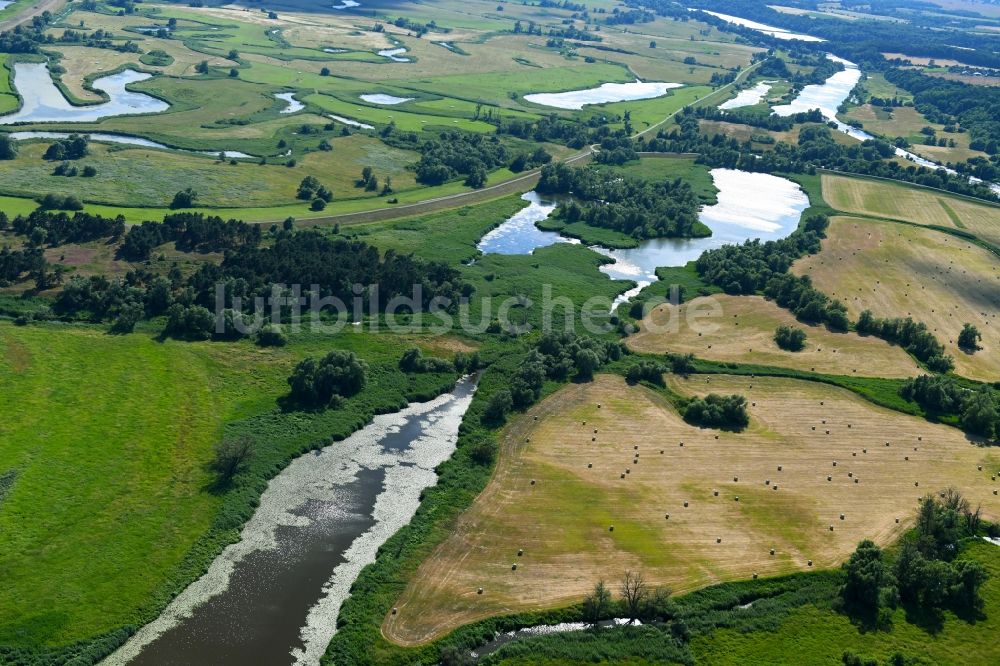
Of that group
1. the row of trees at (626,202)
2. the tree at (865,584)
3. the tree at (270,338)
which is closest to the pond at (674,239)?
the row of trees at (626,202)

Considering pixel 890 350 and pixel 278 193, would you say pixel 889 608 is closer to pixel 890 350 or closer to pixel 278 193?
pixel 890 350

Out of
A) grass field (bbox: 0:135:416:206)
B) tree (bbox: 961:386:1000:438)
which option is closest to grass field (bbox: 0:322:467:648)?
grass field (bbox: 0:135:416:206)

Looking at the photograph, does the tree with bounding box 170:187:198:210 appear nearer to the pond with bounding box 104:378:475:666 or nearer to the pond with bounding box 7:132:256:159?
the pond with bounding box 7:132:256:159

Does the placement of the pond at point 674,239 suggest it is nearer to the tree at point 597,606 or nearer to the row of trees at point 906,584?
the row of trees at point 906,584

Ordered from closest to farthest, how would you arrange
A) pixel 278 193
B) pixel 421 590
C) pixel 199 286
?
1. pixel 421 590
2. pixel 199 286
3. pixel 278 193

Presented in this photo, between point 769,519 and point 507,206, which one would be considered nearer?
point 769,519

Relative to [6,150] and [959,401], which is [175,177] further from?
[959,401]

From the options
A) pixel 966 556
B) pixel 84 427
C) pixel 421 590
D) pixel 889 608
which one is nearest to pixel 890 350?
pixel 966 556
